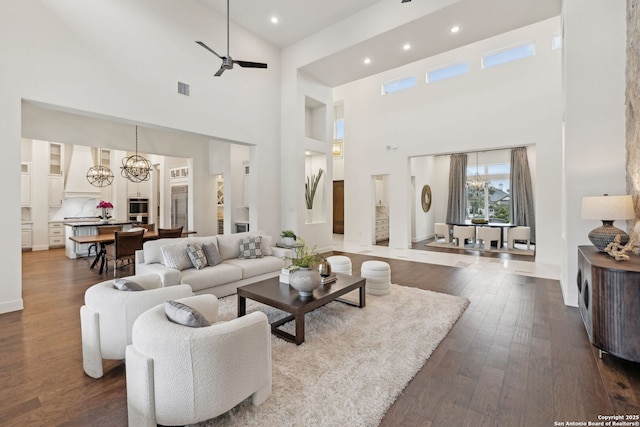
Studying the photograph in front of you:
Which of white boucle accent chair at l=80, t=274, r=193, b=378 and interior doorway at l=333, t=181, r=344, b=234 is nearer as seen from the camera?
white boucle accent chair at l=80, t=274, r=193, b=378

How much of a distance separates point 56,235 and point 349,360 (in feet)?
34.5

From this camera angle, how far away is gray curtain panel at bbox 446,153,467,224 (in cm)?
1049

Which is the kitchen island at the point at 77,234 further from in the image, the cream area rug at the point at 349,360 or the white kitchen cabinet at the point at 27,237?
the cream area rug at the point at 349,360

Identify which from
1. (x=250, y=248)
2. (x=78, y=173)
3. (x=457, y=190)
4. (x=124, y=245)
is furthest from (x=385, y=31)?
(x=78, y=173)

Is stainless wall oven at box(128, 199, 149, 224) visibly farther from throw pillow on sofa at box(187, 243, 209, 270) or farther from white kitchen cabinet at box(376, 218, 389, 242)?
white kitchen cabinet at box(376, 218, 389, 242)

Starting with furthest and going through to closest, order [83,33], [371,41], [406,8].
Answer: [371,41] → [406,8] → [83,33]

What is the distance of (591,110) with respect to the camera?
11.9 feet

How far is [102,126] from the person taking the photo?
284 inches

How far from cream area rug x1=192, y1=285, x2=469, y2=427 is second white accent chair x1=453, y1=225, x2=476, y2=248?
17.6ft

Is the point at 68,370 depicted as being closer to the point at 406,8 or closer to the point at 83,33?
the point at 83,33

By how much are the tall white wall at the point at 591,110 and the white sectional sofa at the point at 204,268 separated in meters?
4.23

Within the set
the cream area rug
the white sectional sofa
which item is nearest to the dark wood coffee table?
the cream area rug

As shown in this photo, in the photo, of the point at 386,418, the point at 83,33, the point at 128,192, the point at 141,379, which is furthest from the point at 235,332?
the point at 128,192

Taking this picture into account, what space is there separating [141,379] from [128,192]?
11221 millimetres
